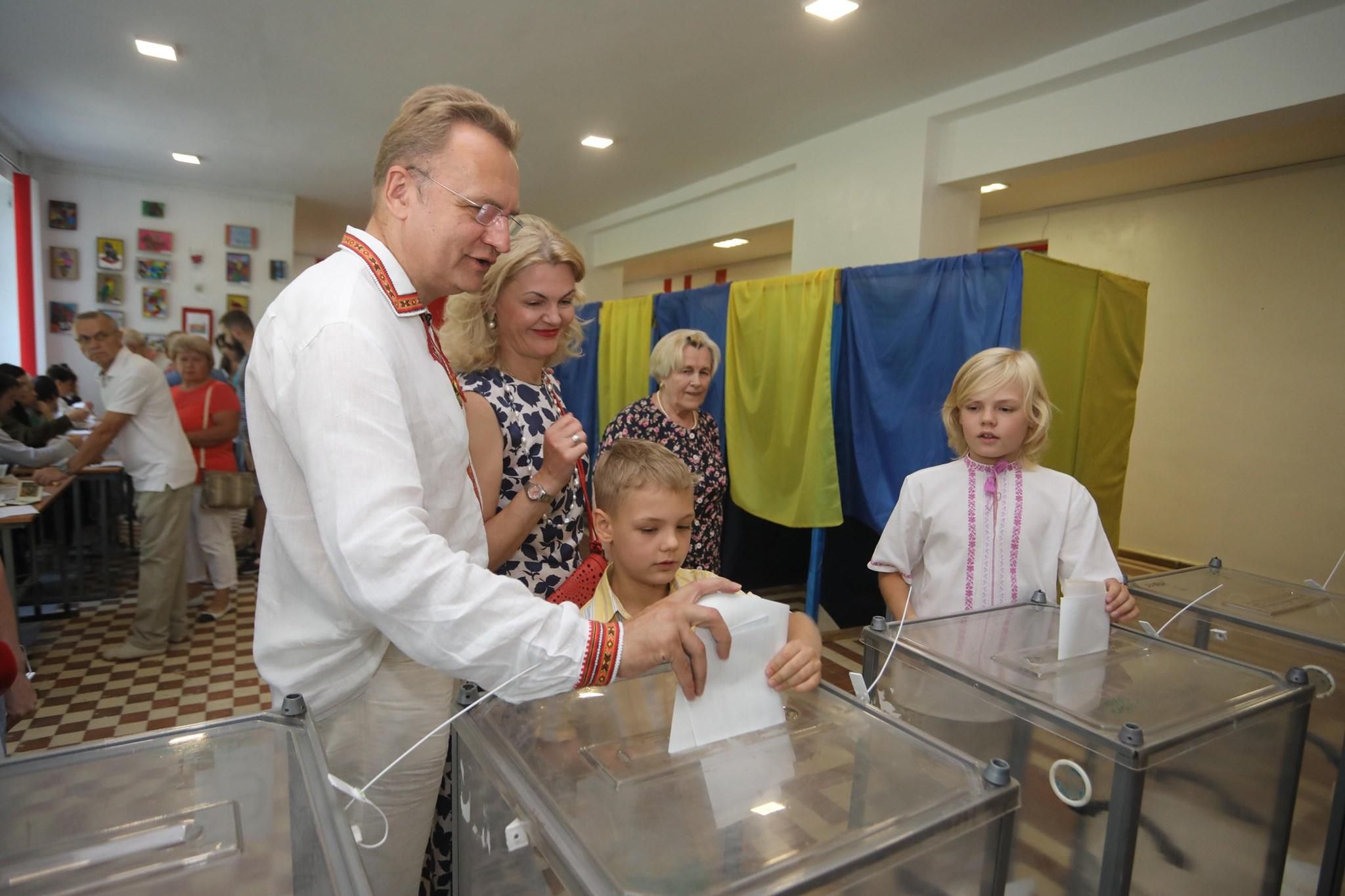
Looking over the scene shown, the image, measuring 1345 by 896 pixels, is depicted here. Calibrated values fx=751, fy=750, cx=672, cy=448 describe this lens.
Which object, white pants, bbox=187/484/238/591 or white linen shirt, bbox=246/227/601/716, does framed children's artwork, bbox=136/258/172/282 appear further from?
white linen shirt, bbox=246/227/601/716

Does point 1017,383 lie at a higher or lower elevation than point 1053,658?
higher

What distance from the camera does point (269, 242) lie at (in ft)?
23.2

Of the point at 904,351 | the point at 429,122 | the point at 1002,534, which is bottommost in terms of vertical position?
the point at 1002,534

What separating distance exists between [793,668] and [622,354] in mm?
4206

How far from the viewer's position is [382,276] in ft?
3.16

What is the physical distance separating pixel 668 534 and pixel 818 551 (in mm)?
2250

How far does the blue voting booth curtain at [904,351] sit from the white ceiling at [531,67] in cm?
113

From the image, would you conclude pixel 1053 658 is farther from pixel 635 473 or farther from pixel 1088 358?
pixel 1088 358

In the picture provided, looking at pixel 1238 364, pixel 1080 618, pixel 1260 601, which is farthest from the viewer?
pixel 1238 364

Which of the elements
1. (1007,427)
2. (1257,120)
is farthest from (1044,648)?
(1257,120)

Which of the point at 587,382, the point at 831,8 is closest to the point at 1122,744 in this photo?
the point at 831,8

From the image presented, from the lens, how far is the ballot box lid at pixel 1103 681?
1020mm

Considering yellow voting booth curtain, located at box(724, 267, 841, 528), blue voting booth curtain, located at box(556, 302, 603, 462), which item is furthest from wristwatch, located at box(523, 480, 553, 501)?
blue voting booth curtain, located at box(556, 302, 603, 462)

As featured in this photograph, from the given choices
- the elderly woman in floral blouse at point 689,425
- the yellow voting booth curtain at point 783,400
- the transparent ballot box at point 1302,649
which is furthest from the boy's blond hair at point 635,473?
the yellow voting booth curtain at point 783,400
